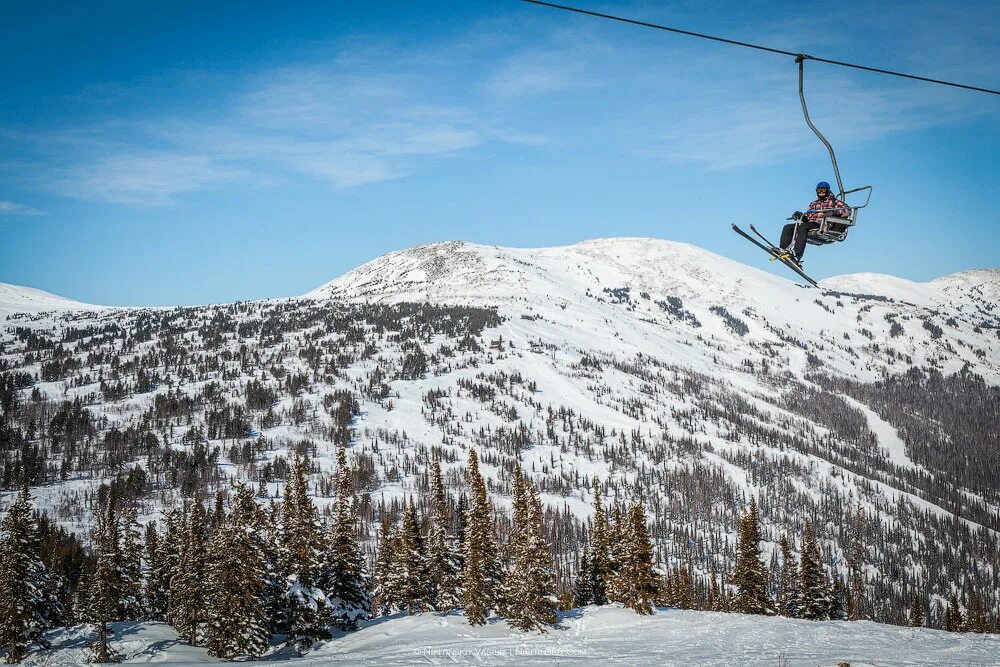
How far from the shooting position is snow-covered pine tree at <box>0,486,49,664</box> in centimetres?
4156

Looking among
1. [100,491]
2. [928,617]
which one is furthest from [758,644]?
[100,491]

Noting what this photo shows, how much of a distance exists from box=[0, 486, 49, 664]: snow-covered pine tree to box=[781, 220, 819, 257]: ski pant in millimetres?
47491

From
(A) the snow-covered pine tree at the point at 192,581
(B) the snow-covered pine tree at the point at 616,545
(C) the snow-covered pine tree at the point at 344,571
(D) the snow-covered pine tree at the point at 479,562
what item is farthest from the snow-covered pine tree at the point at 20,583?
(B) the snow-covered pine tree at the point at 616,545

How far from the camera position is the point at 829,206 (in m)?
20.6

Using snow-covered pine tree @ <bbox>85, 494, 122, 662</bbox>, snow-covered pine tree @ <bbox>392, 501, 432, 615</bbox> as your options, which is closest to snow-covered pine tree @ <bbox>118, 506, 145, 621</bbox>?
snow-covered pine tree @ <bbox>85, 494, 122, 662</bbox>

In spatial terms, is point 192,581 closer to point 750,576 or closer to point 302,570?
point 302,570

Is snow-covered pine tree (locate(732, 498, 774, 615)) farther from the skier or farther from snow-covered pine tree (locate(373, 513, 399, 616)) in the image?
the skier

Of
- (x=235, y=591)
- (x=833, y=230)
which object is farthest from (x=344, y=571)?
(x=833, y=230)

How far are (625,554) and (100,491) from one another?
193 meters

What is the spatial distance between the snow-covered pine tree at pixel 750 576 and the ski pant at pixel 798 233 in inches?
1881

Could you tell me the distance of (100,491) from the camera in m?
192

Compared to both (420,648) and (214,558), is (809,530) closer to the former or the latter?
(420,648)

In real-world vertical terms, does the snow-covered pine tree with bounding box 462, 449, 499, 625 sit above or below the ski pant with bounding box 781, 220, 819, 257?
below

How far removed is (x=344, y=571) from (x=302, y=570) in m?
5.70
